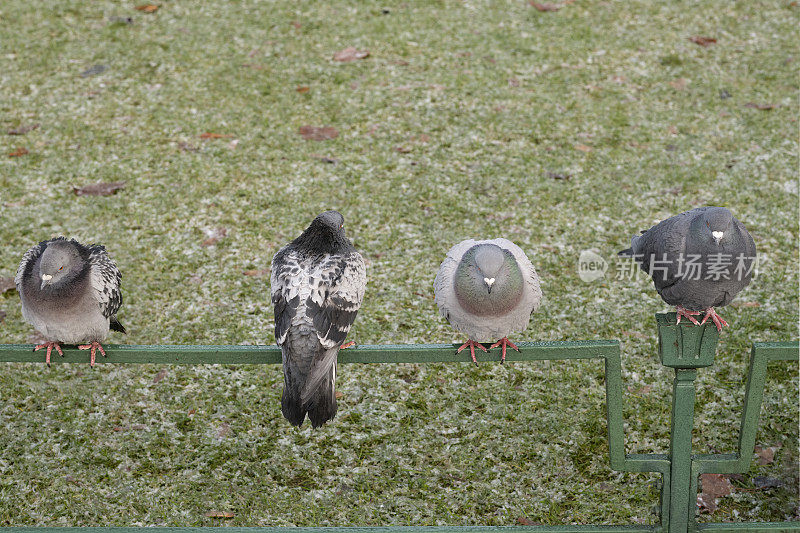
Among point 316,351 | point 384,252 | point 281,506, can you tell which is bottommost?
point 281,506

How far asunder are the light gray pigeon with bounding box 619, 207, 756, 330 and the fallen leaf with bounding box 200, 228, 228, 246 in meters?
3.26

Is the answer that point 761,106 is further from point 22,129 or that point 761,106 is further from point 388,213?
point 22,129

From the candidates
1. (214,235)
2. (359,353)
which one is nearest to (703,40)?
(214,235)

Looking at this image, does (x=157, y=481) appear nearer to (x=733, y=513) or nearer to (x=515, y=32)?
(x=733, y=513)

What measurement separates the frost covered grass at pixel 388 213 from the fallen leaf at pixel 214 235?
0.06m

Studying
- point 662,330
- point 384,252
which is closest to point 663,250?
point 662,330

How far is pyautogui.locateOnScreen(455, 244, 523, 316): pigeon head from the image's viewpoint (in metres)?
2.99

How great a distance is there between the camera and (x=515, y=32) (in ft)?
26.0

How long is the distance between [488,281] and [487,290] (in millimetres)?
34

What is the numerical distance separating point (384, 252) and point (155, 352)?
117 inches

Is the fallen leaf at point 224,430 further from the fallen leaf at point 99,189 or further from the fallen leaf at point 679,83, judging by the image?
the fallen leaf at point 679,83

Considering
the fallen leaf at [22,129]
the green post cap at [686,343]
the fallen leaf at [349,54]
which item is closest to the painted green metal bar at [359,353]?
the green post cap at [686,343]

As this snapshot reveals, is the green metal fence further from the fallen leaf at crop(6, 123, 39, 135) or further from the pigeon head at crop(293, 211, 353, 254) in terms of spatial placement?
the fallen leaf at crop(6, 123, 39, 135)

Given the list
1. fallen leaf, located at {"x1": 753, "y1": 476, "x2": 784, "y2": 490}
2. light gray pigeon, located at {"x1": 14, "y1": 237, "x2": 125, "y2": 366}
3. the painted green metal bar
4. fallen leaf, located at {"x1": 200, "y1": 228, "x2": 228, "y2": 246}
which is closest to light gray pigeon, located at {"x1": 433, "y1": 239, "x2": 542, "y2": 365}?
the painted green metal bar
